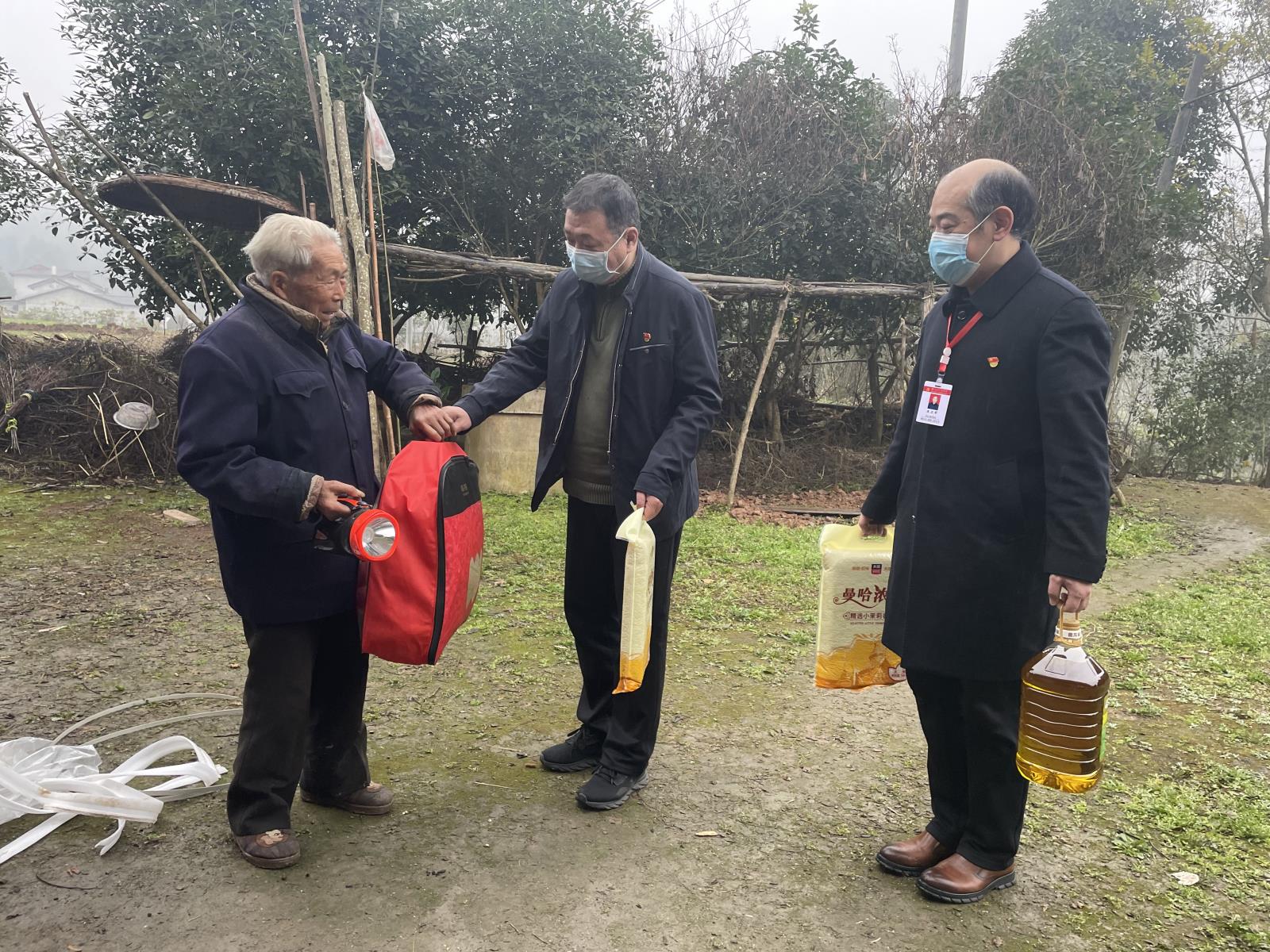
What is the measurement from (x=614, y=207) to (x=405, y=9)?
8.42 m

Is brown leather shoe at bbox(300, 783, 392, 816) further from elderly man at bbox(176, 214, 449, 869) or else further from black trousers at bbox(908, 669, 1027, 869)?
black trousers at bbox(908, 669, 1027, 869)

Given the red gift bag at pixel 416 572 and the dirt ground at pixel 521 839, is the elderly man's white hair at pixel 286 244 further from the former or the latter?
the dirt ground at pixel 521 839

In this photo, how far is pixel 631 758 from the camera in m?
3.01

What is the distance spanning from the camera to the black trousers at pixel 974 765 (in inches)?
94.3

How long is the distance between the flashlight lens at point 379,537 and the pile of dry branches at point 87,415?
7.10 metres

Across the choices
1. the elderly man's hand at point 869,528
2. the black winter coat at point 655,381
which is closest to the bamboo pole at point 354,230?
the black winter coat at point 655,381

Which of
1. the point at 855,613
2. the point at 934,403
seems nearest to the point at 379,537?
the point at 855,613

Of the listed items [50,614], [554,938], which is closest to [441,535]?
[554,938]

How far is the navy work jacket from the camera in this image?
2.23 meters

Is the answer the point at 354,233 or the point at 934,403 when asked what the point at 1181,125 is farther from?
the point at 934,403

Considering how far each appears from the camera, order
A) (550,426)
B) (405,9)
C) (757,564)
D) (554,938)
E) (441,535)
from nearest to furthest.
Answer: (554,938) → (441,535) → (550,426) → (757,564) → (405,9)

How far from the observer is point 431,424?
2729mm

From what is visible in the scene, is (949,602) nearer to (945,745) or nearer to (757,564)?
(945,745)

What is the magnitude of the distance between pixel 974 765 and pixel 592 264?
183 centimetres
